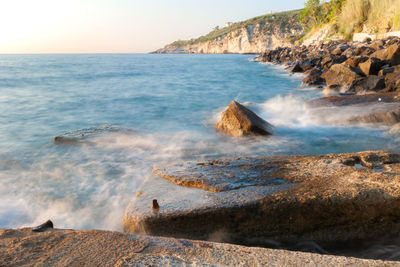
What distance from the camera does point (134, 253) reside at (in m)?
1.42

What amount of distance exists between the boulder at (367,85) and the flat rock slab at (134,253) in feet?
25.6

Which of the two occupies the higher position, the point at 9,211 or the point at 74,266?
the point at 74,266

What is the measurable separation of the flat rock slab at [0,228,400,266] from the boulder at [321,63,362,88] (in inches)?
366

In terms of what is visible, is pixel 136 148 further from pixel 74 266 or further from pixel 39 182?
pixel 74 266

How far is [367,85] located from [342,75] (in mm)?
1670

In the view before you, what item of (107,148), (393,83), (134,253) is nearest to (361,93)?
(393,83)

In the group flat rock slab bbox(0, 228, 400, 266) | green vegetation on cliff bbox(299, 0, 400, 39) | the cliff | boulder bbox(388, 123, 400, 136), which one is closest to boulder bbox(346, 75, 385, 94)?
boulder bbox(388, 123, 400, 136)

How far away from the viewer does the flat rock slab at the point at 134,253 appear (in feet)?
4.42

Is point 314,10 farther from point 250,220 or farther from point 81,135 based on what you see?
point 250,220

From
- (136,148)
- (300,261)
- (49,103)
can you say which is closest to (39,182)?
(136,148)

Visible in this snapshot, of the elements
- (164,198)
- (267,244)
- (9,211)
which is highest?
(164,198)

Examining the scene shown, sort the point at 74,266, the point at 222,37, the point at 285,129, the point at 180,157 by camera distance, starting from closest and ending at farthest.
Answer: the point at 74,266
the point at 180,157
the point at 285,129
the point at 222,37

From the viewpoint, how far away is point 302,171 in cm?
250

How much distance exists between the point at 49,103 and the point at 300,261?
10.4 meters
